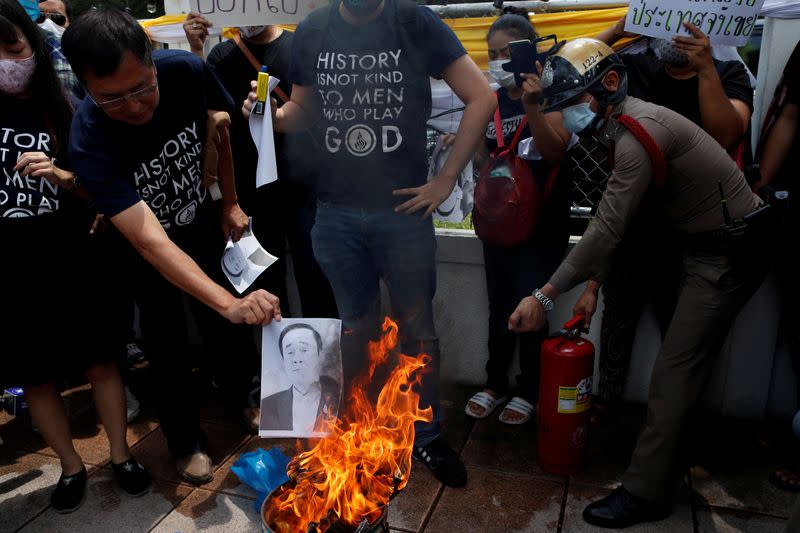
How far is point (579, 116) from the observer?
278cm

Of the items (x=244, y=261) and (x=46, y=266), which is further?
(x=46, y=266)

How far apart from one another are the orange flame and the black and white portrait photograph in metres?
0.11

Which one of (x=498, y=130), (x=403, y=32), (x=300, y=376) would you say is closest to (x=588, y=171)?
(x=498, y=130)

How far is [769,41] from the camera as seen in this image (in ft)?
11.6

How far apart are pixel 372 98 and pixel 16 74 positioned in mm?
1631

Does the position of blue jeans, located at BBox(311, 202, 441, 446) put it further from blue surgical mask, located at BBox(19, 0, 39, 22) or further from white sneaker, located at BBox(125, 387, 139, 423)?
blue surgical mask, located at BBox(19, 0, 39, 22)

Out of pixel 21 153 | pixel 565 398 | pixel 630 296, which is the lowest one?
pixel 565 398

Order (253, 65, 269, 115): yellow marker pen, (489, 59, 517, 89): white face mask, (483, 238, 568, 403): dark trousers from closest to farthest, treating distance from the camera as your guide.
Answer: (253, 65, 269, 115): yellow marker pen → (489, 59, 517, 89): white face mask → (483, 238, 568, 403): dark trousers

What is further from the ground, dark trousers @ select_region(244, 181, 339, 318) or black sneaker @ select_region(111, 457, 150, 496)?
dark trousers @ select_region(244, 181, 339, 318)

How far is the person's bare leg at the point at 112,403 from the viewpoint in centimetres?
338

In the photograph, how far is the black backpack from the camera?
2.97 meters

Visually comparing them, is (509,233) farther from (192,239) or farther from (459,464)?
(192,239)

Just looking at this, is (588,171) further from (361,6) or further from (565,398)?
(361,6)

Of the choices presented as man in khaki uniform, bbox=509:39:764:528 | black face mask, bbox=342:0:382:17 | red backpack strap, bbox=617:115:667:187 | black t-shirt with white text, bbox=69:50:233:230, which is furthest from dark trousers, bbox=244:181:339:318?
red backpack strap, bbox=617:115:667:187
